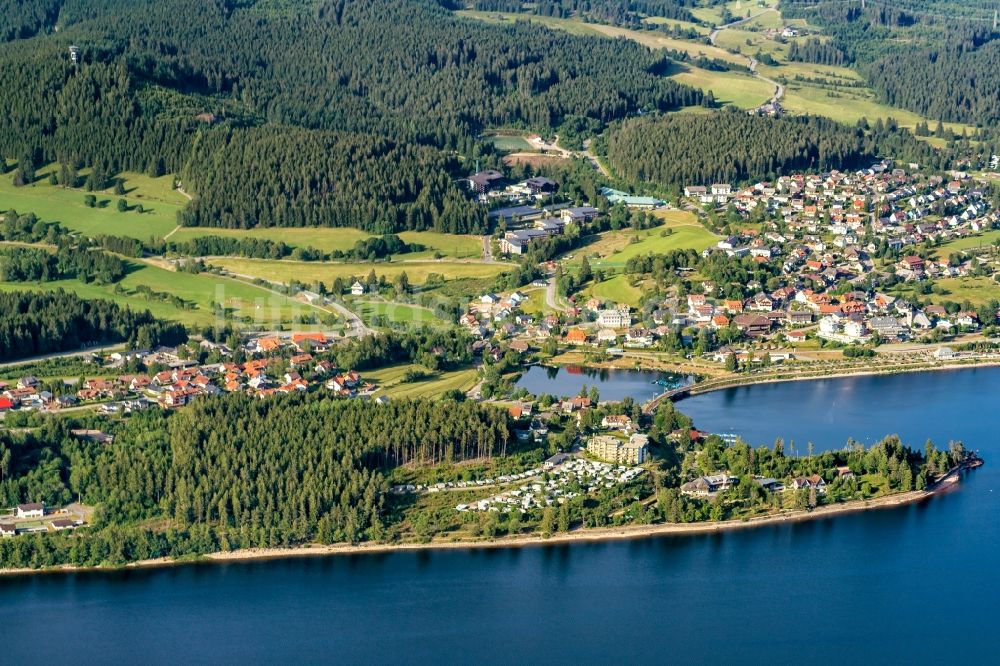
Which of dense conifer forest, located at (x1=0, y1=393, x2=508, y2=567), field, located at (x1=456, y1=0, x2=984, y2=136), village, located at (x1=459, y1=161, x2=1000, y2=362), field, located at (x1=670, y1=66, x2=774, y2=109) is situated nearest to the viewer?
dense conifer forest, located at (x1=0, y1=393, x2=508, y2=567)

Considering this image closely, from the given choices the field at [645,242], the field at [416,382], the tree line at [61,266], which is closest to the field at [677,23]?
the field at [645,242]

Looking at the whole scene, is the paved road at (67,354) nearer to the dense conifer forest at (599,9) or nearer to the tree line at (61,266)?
the tree line at (61,266)

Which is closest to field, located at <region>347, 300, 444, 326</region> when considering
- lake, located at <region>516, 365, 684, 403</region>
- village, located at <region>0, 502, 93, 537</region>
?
lake, located at <region>516, 365, 684, 403</region>

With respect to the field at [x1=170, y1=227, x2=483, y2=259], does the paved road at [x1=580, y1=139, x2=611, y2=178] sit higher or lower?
higher

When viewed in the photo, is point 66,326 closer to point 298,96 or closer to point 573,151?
point 573,151

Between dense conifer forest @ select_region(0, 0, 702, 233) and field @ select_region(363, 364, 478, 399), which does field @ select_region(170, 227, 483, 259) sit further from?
field @ select_region(363, 364, 478, 399)

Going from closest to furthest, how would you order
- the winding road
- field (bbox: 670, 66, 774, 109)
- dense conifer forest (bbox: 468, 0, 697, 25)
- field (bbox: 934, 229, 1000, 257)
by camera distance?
field (bbox: 934, 229, 1000, 257) → field (bbox: 670, 66, 774, 109) → the winding road → dense conifer forest (bbox: 468, 0, 697, 25)

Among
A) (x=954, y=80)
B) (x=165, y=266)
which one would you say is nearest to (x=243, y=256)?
(x=165, y=266)
